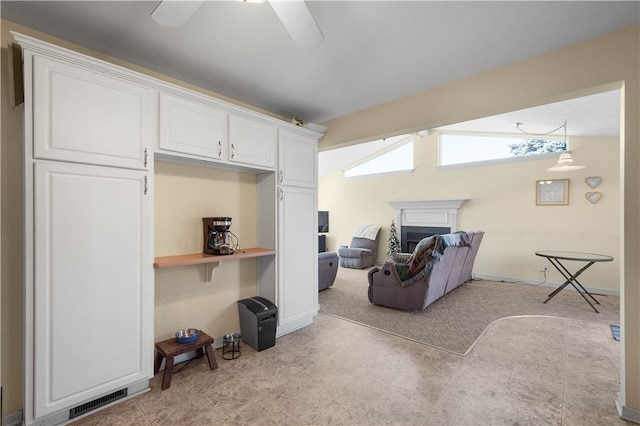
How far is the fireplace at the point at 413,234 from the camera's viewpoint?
6.33m

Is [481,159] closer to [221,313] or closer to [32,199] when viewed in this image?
[221,313]

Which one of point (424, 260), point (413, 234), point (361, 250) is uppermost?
point (413, 234)

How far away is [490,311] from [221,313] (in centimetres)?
339

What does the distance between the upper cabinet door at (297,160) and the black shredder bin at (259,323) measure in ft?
4.07

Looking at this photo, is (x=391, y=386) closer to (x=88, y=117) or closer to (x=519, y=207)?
(x=88, y=117)

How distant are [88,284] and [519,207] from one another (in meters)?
6.28

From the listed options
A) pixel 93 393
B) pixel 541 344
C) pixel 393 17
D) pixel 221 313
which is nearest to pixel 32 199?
pixel 93 393

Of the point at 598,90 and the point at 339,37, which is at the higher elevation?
the point at 339,37

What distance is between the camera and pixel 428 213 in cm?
631

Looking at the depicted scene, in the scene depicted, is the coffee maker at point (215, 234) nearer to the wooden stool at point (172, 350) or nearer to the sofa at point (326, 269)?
the wooden stool at point (172, 350)

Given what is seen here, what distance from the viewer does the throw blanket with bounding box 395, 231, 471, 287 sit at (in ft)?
11.3

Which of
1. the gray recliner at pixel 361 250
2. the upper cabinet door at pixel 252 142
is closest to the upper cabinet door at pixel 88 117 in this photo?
the upper cabinet door at pixel 252 142

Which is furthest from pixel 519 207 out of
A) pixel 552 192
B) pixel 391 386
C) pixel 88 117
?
pixel 88 117

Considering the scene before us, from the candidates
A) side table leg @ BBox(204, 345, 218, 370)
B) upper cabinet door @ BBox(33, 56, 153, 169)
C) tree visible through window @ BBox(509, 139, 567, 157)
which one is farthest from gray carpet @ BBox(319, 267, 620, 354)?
upper cabinet door @ BBox(33, 56, 153, 169)
